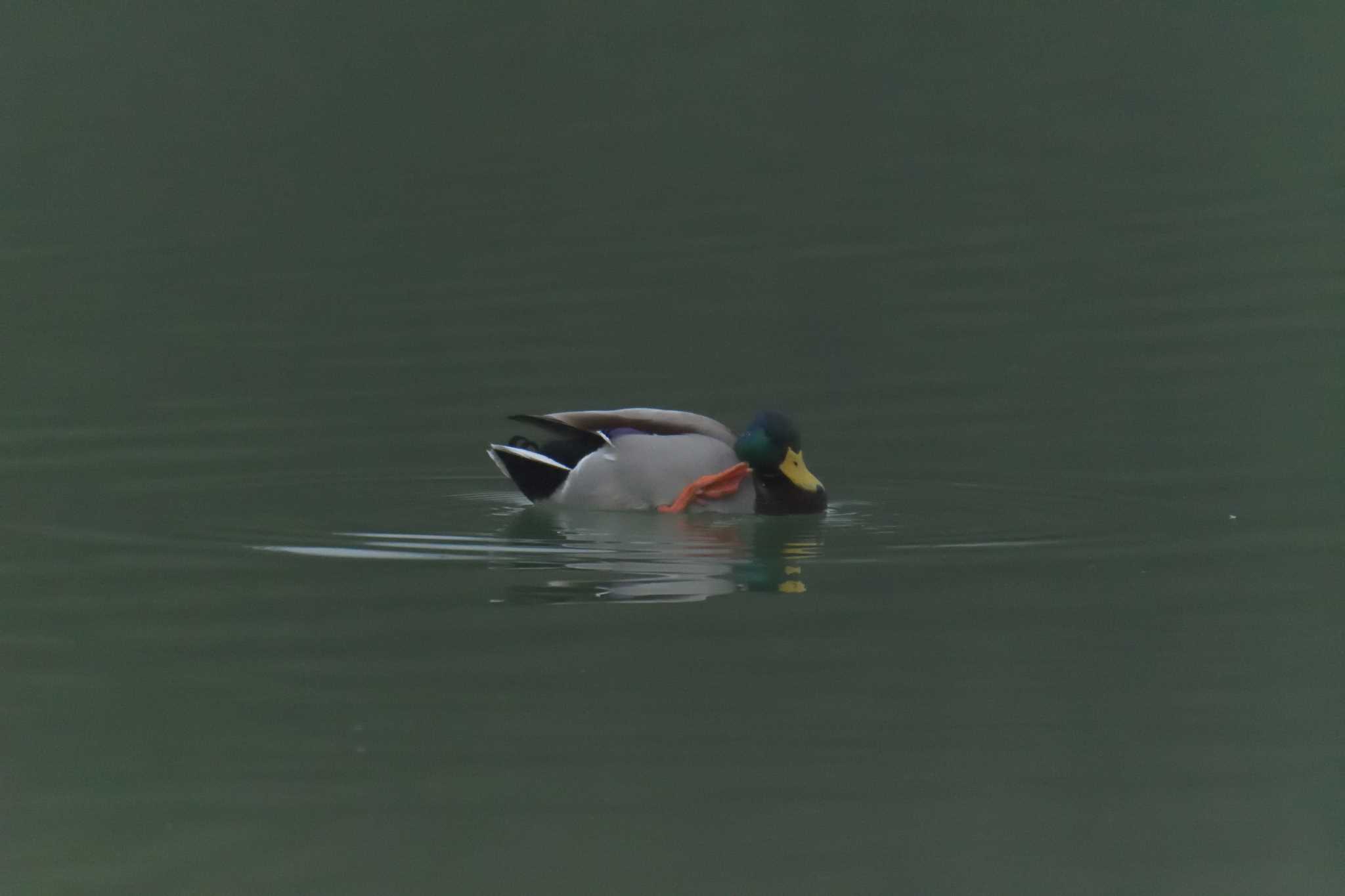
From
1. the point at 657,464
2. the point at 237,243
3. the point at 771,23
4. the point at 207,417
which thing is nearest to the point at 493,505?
the point at 657,464

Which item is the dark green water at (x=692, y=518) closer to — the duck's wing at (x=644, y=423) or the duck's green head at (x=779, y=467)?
the duck's green head at (x=779, y=467)

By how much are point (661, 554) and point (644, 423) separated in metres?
1.41

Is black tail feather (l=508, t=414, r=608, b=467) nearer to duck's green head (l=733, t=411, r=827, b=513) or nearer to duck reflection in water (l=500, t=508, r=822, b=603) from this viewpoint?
duck reflection in water (l=500, t=508, r=822, b=603)

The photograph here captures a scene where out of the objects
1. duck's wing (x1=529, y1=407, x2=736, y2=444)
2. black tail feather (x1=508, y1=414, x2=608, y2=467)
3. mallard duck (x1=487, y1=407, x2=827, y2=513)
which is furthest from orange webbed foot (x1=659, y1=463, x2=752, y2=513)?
black tail feather (x1=508, y1=414, x2=608, y2=467)

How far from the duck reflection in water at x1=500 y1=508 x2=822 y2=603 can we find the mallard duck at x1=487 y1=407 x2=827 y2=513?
11cm

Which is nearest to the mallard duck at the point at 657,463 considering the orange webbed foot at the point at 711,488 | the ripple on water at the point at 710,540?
the orange webbed foot at the point at 711,488

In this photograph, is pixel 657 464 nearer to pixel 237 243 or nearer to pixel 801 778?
pixel 801 778

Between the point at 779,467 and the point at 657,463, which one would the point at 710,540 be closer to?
the point at 779,467

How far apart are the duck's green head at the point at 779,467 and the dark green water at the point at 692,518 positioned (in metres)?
0.15

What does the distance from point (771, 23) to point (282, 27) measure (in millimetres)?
7531

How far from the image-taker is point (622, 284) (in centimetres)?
2006

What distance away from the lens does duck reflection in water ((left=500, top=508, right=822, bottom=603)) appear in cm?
1075

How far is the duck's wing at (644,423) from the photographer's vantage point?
1292 cm

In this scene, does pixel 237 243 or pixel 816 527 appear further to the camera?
pixel 237 243
